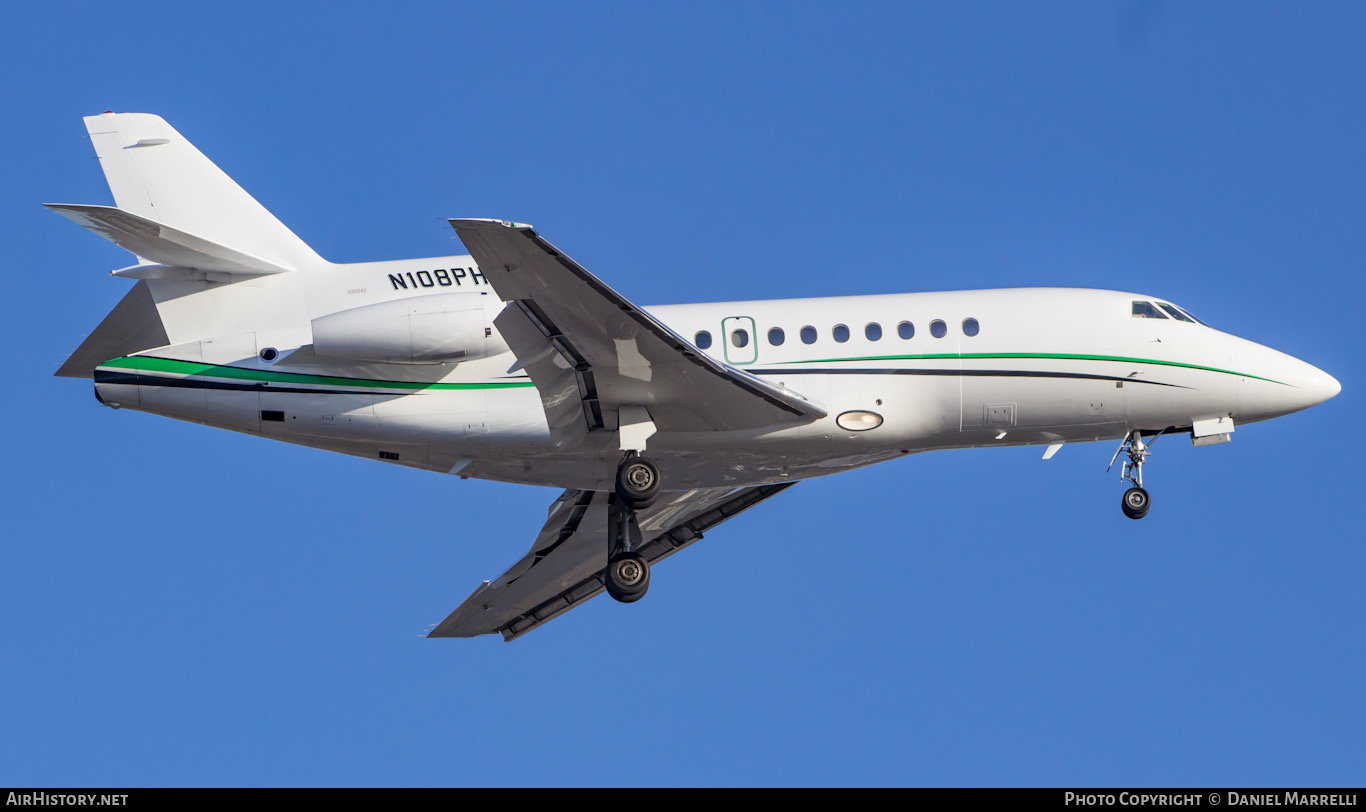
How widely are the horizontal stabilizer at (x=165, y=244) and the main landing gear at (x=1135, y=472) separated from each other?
1224 centimetres

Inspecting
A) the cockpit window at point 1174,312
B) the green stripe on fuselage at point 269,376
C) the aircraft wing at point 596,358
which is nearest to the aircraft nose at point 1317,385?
the cockpit window at point 1174,312

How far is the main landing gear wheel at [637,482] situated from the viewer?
2042 centimetres

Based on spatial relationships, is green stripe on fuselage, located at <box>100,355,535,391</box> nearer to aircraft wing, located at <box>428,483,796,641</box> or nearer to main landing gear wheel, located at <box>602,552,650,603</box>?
main landing gear wheel, located at <box>602,552,650,603</box>

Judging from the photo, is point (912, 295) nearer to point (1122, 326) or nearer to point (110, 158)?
point (1122, 326)

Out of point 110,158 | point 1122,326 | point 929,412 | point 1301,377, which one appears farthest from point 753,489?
point 110,158

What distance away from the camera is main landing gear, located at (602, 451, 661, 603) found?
20.5m

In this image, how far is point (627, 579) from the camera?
21.5 m

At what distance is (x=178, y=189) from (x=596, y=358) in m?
6.72

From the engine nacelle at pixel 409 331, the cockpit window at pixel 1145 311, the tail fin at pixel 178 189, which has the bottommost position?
the engine nacelle at pixel 409 331

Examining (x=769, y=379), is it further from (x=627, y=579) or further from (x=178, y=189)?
(x=178, y=189)

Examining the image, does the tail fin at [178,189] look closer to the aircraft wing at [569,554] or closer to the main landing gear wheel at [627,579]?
the main landing gear wheel at [627,579]

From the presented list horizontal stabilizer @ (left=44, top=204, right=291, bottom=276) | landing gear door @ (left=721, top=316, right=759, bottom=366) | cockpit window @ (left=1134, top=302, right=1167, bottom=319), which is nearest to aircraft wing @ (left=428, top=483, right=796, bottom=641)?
landing gear door @ (left=721, top=316, right=759, bottom=366)

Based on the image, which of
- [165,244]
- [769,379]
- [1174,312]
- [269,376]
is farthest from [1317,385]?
[165,244]

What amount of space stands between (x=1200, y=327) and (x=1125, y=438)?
76.5 inches
